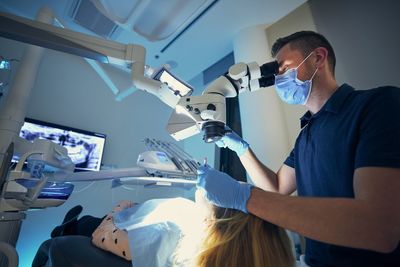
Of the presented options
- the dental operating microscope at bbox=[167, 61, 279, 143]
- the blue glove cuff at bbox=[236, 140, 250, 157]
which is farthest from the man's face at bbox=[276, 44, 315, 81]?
the blue glove cuff at bbox=[236, 140, 250, 157]

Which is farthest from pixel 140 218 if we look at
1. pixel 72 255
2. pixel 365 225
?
pixel 365 225

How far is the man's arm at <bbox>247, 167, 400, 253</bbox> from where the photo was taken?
52cm

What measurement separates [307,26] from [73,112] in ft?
8.90

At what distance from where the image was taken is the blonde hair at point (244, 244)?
2.17 feet

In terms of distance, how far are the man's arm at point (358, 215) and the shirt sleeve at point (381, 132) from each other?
1.2 inches

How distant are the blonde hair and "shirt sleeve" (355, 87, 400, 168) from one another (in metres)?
0.37

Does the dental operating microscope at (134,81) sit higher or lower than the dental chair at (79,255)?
higher

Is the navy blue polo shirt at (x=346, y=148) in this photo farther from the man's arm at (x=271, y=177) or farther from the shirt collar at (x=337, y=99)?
the man's arm at (x=271, y=177)

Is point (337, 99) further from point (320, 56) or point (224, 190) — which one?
point (224, 190)

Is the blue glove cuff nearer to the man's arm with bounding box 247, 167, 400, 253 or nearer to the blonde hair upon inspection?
the blonde hair

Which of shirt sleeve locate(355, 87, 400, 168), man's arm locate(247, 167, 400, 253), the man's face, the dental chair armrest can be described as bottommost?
the dental chair armrest

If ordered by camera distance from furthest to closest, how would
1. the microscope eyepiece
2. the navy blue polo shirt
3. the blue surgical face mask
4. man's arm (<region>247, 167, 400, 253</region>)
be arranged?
the blue surgical face mask
the microscope eyepiece
the navy blue polo shirt
man's arm (<region>247, 167, 400, 253</region>)

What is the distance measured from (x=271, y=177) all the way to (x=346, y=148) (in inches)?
21.4

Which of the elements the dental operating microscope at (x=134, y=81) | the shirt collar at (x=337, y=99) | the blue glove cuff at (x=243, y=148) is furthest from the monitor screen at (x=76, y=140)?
the shirt collar at (x=337, y=99)
